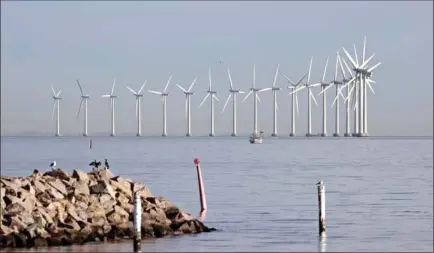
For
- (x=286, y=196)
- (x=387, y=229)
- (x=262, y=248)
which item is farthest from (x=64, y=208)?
(x=286, y=196)

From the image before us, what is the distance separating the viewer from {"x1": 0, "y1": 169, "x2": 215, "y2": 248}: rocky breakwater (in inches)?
1237

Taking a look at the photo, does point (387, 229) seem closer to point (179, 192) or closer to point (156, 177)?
point (179, 192)

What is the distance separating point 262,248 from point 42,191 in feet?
23.3

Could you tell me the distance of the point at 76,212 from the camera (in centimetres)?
3334

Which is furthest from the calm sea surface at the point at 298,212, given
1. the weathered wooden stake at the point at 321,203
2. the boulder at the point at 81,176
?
the boulder at the point at 81,176

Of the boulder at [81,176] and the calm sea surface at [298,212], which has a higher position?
the boulder at [81,176]

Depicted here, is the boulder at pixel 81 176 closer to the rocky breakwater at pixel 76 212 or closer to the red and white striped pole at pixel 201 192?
the rocky breakwater at pixel 76 212

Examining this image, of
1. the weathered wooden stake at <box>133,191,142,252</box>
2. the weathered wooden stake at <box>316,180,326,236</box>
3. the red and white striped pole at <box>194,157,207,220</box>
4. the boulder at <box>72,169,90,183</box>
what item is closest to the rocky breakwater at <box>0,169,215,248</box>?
the boulder at <box>72,169,90,183</box>

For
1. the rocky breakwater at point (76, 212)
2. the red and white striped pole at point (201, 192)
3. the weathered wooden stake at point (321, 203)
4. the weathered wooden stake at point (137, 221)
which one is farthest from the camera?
the red and white striped pole at point (201, 192)

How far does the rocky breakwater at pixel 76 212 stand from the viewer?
31.4 m

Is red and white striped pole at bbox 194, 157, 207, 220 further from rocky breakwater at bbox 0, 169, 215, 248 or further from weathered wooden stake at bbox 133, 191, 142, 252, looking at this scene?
weathered wooden stake at bbox 133, 191, 142, 252

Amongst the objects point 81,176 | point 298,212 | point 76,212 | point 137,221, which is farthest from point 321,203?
point 298,212

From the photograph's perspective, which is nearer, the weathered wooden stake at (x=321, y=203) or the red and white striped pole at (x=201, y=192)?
the weathered wooden stake at (x=321, y=203)

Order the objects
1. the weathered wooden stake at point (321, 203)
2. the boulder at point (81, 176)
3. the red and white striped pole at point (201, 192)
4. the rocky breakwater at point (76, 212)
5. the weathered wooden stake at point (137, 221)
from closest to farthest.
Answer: the weathered wooden stake at point (137, 221) < the rocky breakwater at point (76, 212) < the weathered wooden stake at point (321, 203) < the boulder at point (81, 176) < the red and white striped pole at point (201, 192)
